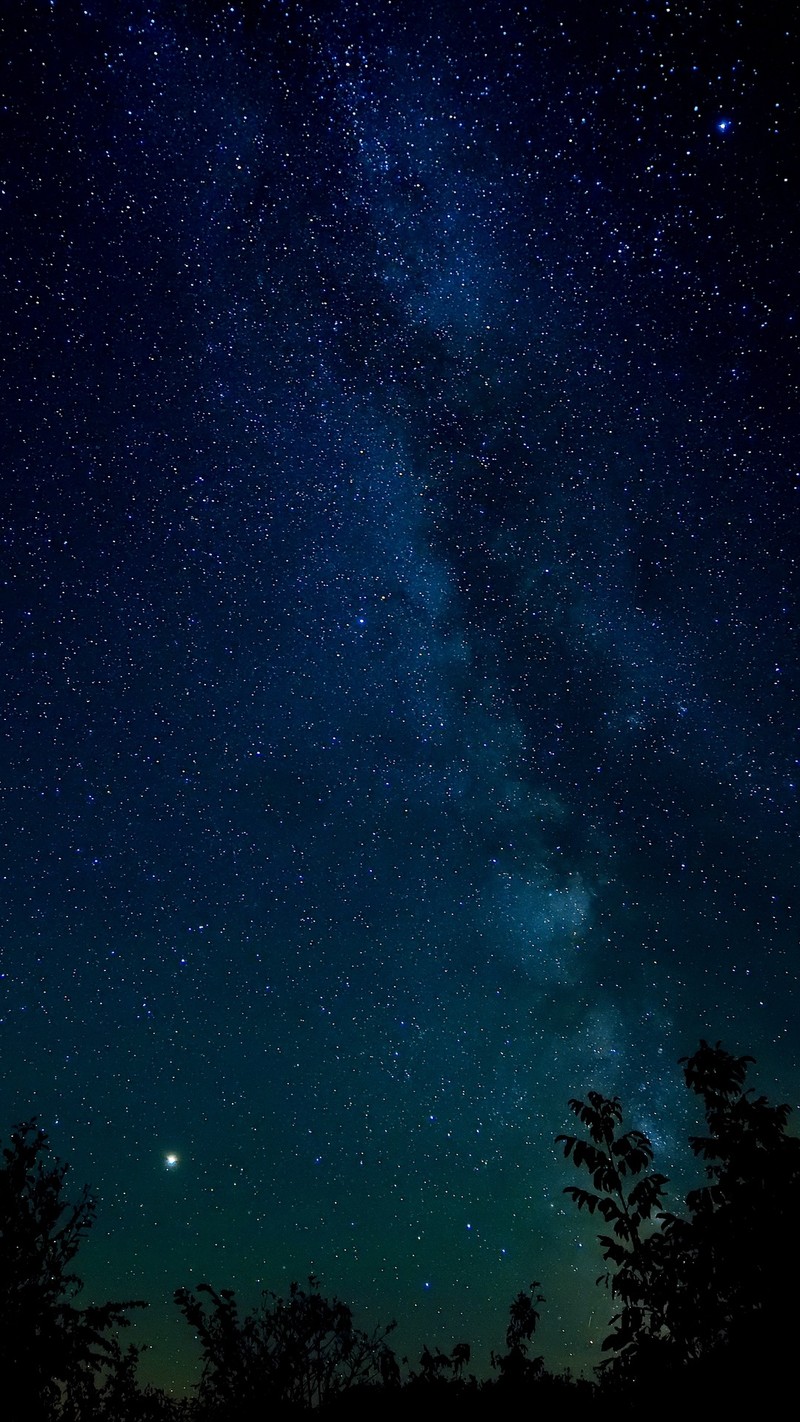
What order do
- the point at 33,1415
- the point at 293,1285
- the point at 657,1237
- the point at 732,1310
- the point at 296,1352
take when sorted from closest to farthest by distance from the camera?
the point at 732,1310 < the point at 657,1237 < the point at 33,1415 < the point at 296,1352 < the point at 293,1285

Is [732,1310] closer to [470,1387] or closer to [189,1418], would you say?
[470,1387]

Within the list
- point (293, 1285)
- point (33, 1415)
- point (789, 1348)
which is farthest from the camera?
point (293, 1285)

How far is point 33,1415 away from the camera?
43.0ft

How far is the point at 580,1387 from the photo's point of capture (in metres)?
13.7

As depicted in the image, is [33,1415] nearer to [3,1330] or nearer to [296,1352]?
[3,1330]

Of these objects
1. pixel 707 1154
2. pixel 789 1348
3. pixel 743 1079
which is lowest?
pixel 789 1348

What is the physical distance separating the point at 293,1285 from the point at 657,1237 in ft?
70.6

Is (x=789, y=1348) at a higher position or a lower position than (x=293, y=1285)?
lower

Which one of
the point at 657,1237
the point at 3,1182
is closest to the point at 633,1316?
the point at 657,1237

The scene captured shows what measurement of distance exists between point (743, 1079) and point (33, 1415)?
593 inches

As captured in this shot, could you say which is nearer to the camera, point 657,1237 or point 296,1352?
point 657,1237

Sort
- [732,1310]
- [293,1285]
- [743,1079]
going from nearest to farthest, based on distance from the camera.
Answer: [732,1310] < [743,1079] < [293,1285]

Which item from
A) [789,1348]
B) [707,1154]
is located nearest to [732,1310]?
[789,1348]

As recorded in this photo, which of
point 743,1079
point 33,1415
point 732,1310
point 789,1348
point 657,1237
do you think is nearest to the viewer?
point 789,1348
